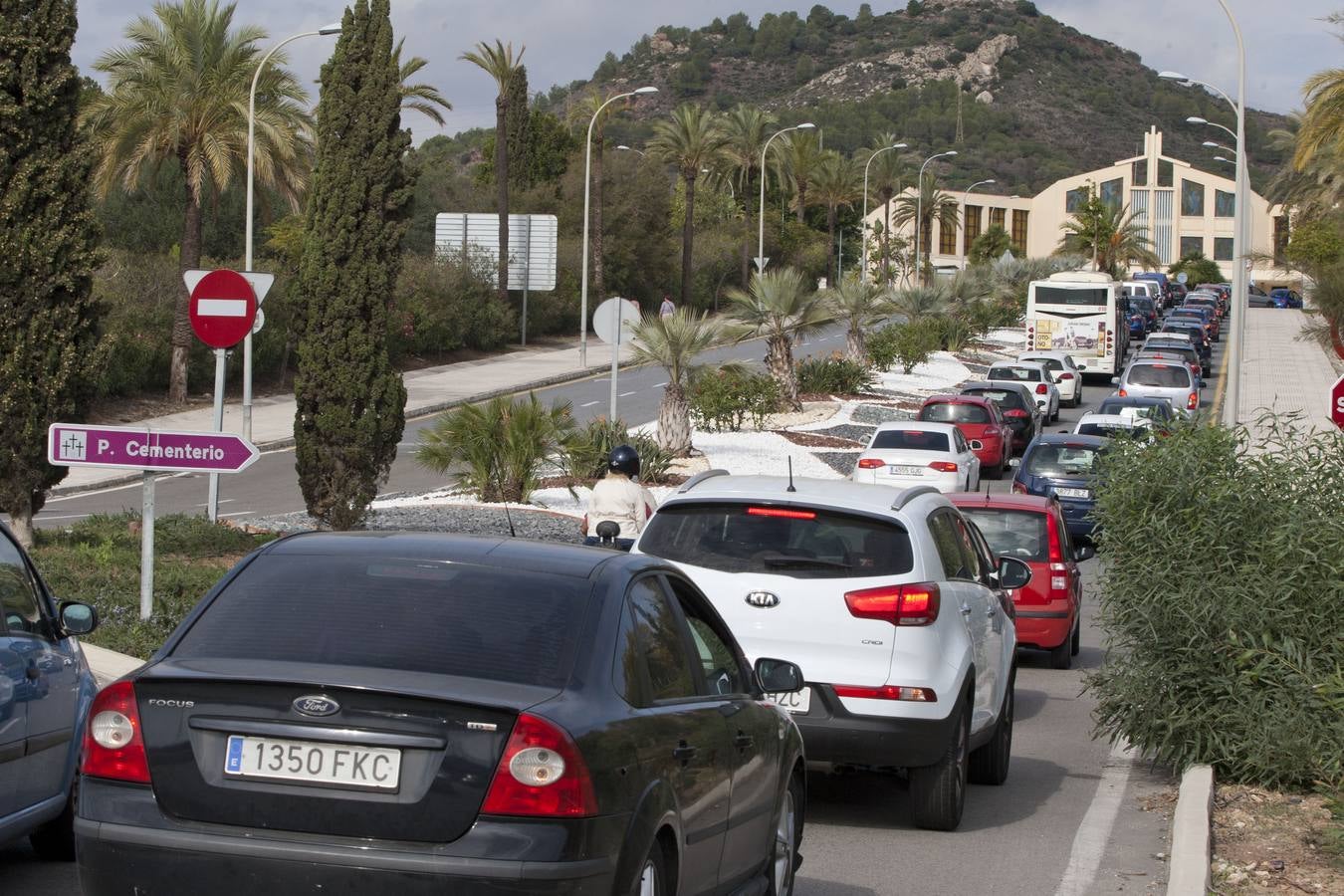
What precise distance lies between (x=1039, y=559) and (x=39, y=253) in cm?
1004

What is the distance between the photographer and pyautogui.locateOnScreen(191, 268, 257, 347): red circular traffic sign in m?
13.2

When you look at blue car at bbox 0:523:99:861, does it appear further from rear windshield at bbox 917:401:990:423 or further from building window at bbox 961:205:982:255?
building window at bbox 961:205:982:255

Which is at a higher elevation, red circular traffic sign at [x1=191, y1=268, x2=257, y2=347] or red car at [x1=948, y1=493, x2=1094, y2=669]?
red circular traffic sign at [x1=191, y1=268, x2=257, y2=347]

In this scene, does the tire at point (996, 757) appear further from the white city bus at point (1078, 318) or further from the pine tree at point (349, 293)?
the white city bus at point (1078, 318)

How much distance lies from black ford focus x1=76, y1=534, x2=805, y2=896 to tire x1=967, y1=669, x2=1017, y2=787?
4.86 metres

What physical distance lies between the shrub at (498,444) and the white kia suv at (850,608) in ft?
55.5

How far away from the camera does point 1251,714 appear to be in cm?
896

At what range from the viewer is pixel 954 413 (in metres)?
33.3

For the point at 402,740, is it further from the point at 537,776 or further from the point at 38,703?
the point at 38,703

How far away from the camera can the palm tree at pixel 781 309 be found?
38.8 meters

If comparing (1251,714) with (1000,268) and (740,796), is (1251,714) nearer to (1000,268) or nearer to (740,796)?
(740,796)

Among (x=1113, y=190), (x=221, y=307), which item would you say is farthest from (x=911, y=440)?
(x=1113, y=190)

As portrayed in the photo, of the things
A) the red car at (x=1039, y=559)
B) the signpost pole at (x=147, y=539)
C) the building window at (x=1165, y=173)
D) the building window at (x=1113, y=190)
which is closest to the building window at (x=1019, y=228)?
the building window at (x=1113, y=190)

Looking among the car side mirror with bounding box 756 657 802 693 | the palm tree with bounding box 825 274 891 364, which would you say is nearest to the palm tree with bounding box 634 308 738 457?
the palm tree with bounding box 825 274 891 364
